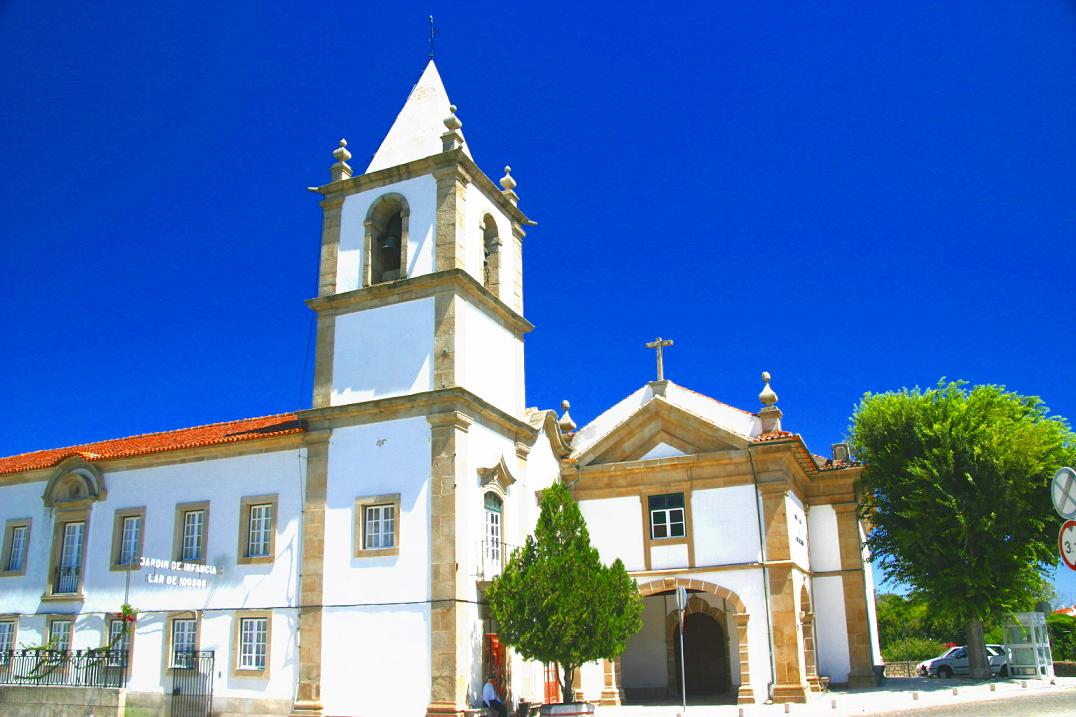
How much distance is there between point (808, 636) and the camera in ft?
85.3

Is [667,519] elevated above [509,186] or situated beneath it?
situated beneath

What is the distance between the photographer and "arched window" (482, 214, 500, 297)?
958 inches

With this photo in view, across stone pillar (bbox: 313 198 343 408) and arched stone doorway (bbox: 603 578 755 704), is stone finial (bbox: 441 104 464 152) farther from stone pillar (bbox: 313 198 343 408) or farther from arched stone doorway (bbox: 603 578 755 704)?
arched stone doorway (bbox: 603 578 755 704)

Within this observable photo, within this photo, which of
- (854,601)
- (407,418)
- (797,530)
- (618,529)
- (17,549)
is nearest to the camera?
(407,418)

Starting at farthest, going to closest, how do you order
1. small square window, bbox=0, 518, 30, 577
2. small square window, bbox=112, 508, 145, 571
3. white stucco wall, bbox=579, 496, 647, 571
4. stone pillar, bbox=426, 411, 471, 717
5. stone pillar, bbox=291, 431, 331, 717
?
small square window, bbox=0, 518, 30, 577 → white stucco wall, bbox=579, 496, 647, 571 → small square window, bbox=112, 508, 145, 571 → stone pillar, bbox=291, 431, 331, 717 → stone pillar, bbox=426, 411, 471, 717

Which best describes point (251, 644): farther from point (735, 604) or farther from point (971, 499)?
point (971, 499)

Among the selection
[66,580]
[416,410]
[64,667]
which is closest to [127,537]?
[66,580]

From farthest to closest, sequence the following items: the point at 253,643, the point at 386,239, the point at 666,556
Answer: the point at 666,556
the point at 386,239
the point at 253,643

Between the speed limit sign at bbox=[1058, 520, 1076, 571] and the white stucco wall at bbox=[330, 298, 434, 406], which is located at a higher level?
the white stucco wall at bbox=[330, 298, 434, 406]

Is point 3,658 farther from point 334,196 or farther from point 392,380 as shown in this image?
point 334,196

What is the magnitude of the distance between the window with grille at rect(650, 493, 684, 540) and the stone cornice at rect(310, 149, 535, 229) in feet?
30.2

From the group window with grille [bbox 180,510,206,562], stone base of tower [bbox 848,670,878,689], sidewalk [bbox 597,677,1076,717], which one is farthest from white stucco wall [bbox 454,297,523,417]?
stone base of tower [bbox 848,670,878,689]

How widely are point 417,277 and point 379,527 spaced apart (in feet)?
19.1

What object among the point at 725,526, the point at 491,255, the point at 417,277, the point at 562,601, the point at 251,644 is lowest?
the point at 251,644
